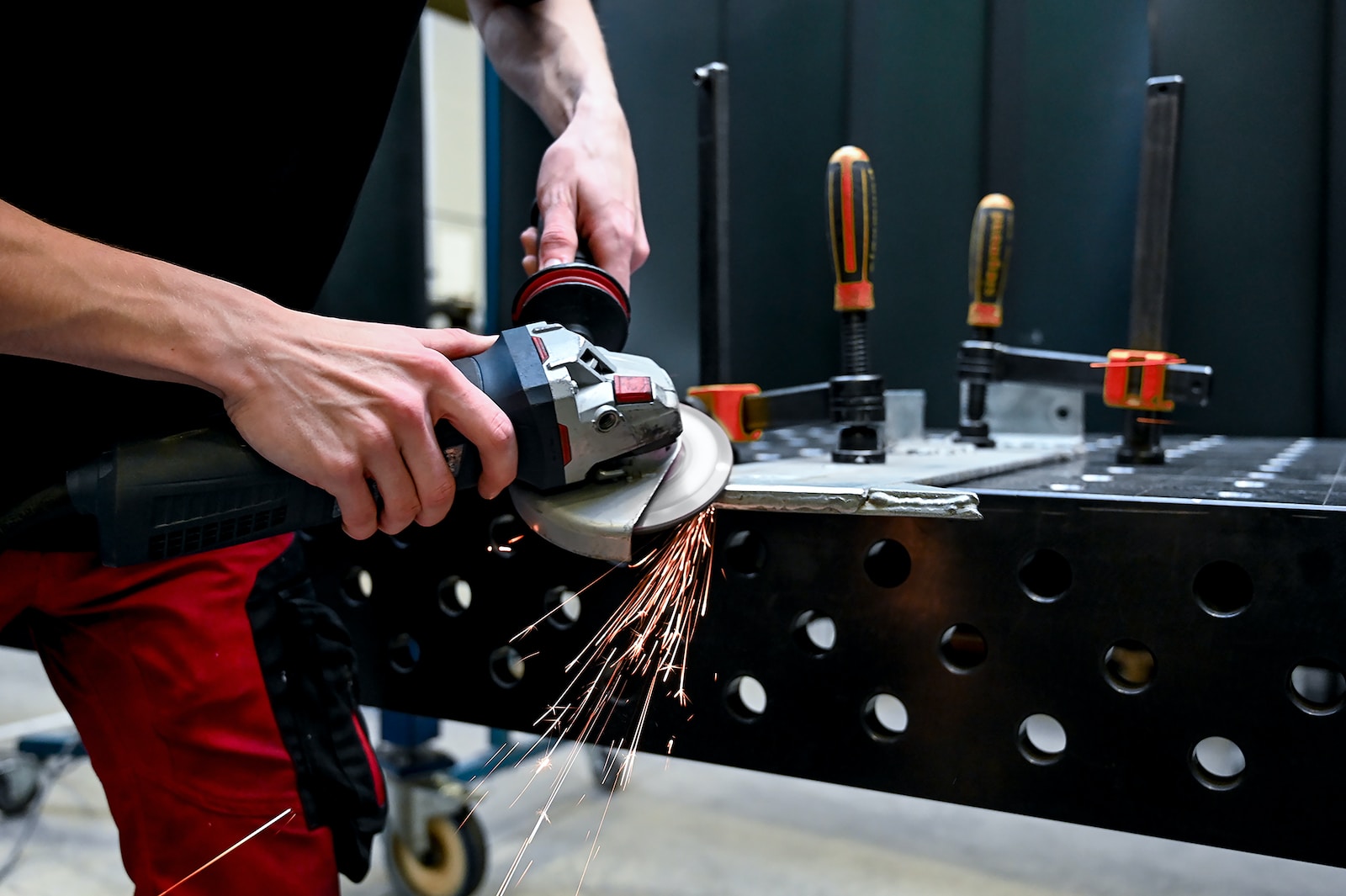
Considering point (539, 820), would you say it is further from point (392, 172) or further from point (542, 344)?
point (392, 172)

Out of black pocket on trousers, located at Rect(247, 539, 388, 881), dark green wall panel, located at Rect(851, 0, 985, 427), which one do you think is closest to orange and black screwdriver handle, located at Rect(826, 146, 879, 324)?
black pocket on trousers, located at Rect(247, 539, 388, 881)

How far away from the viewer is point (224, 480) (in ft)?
2.23

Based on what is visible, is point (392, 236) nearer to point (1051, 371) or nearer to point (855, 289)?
point (855, 289)

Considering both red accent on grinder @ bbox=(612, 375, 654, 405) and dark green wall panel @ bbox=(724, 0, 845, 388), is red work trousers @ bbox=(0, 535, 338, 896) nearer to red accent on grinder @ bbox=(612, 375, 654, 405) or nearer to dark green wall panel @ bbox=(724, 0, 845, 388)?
red accent on grinder @ bbox=(612, 375, 654, 405)

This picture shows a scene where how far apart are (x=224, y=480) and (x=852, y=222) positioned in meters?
0.85

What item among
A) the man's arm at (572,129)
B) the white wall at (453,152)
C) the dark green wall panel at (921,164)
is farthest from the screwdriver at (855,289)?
the white wall at (453,152)

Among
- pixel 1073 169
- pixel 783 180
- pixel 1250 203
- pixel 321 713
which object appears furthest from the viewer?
pixel 783 180

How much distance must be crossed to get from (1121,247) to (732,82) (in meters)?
1.09

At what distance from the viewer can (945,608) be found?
790 millimetres

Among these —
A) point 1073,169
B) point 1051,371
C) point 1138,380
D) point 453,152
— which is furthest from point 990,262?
point 453,152

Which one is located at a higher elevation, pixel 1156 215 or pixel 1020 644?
pixel 1156 215

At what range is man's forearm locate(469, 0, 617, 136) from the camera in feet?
3.91

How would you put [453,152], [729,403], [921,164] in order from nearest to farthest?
1. [729,403]
2. [921,164]
3. [453,152]

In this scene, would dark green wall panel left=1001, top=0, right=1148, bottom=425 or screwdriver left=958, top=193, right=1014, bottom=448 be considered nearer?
screwdriver left=958, top=193, right=1014, bottom=448
